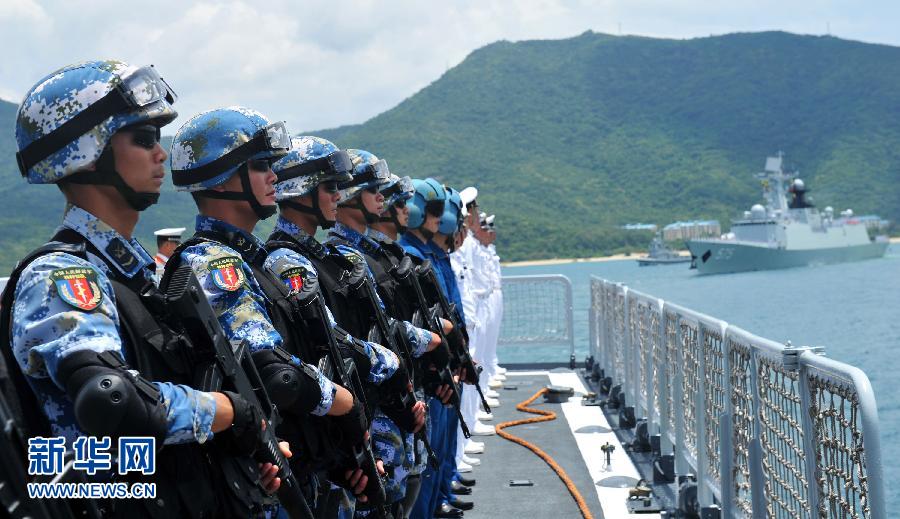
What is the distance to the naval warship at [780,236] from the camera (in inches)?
2739

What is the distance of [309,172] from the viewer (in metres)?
4.13

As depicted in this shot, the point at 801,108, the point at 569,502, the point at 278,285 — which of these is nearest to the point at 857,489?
the point at 278,285

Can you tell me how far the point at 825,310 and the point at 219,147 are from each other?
42979mm

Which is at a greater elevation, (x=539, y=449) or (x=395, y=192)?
(x=395, y=192)

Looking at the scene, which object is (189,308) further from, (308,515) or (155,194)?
(308,515)

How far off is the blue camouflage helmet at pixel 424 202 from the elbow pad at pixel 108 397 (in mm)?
4841

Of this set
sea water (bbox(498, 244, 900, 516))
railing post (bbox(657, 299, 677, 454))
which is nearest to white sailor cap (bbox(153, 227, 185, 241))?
railing post (bbox(657, 299, 677, 454))

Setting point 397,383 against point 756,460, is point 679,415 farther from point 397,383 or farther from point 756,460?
point 397,383

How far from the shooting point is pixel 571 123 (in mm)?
131000

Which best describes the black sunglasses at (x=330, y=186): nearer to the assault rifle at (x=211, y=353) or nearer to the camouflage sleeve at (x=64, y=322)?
the assault rifle at (x=211, y=353)

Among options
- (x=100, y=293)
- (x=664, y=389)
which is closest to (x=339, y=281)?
(x=100, y=293)

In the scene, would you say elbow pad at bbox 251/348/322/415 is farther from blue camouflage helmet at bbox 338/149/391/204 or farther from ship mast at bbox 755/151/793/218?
ship mast at bbox 755/151/793/218

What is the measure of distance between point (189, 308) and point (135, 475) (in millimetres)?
401

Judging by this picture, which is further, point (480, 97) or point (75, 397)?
point (480, 97)
